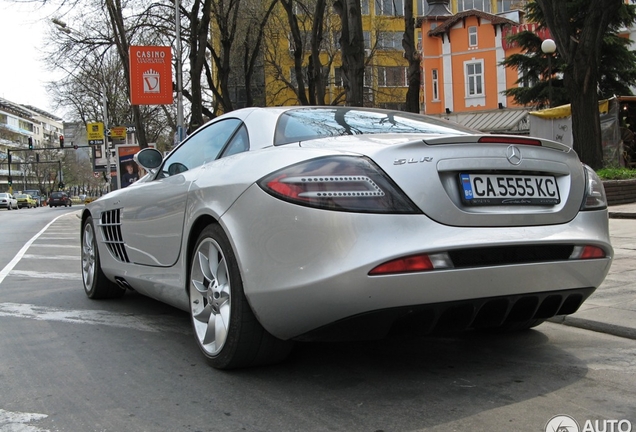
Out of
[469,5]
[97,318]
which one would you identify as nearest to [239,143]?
[97,318]

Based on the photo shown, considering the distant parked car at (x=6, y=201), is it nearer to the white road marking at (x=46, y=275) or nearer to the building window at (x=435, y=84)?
the building window at (x=435, y=84)

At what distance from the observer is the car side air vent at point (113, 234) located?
535cm

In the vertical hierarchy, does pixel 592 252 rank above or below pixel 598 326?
above

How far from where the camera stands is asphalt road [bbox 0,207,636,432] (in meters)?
2.97

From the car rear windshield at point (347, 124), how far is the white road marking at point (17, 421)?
69.8 inches

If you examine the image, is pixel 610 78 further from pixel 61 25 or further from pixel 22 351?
pixel 22 351

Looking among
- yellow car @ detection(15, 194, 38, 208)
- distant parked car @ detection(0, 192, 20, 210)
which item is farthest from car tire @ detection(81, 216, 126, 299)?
yellow car @ detection(15, 194, 38, 208)

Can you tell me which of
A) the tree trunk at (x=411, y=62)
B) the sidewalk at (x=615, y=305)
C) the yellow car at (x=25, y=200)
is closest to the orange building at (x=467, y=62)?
the tree trunk at (x=411, y=62)

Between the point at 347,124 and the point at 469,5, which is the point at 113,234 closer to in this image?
the point at 347,124

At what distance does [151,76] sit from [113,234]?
16799 mm

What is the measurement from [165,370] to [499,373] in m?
1.78

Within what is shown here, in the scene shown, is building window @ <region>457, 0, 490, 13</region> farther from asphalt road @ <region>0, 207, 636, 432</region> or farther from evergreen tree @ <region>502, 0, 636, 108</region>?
asphalt road @ <region>0, 207, 636, 432</region>

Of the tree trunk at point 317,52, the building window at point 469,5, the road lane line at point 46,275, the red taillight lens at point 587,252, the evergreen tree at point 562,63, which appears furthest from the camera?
the building window at point 469,5

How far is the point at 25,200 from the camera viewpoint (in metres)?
72.9
